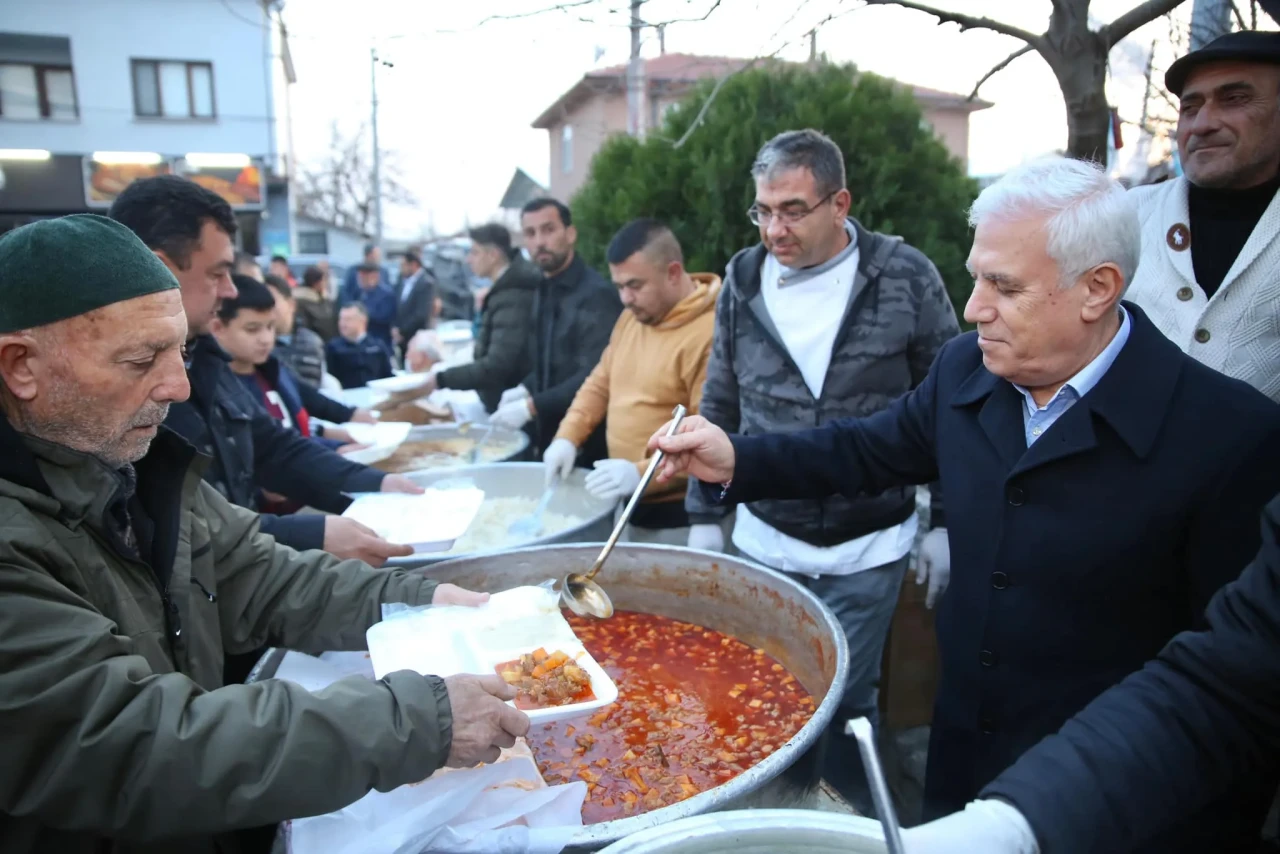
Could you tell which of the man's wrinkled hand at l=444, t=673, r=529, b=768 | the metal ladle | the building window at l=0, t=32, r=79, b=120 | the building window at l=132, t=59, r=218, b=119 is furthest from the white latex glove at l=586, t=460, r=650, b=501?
the building window at l=0, t=32, r=79, b=120

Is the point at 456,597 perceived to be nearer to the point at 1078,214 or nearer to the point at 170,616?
the point at 170,616

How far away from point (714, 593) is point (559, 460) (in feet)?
4.68

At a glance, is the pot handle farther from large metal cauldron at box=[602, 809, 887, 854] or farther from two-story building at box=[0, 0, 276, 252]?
two-story building at box=[0, 0, 276, 252]

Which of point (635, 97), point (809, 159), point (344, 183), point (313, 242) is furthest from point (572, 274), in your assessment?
point (344, 183)

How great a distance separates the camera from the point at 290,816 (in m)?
1.26

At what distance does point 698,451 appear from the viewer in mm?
2359

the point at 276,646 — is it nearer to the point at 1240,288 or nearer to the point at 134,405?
the point at 134,405

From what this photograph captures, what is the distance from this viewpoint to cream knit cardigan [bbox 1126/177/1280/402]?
2098 mm

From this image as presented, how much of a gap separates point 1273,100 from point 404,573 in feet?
8.36

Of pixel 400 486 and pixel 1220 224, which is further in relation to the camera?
pixel 400 486

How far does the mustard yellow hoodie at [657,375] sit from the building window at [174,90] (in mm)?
26238

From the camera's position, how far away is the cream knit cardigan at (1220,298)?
210 cm

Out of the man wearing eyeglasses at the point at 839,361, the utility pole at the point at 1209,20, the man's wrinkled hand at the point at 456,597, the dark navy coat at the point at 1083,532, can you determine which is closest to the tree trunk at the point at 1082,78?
the man wearing eyeglasses at the point at 839,361

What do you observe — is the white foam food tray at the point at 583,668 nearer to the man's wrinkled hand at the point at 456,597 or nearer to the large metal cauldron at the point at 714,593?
the man's wrinkled hand at the point at 456,597
